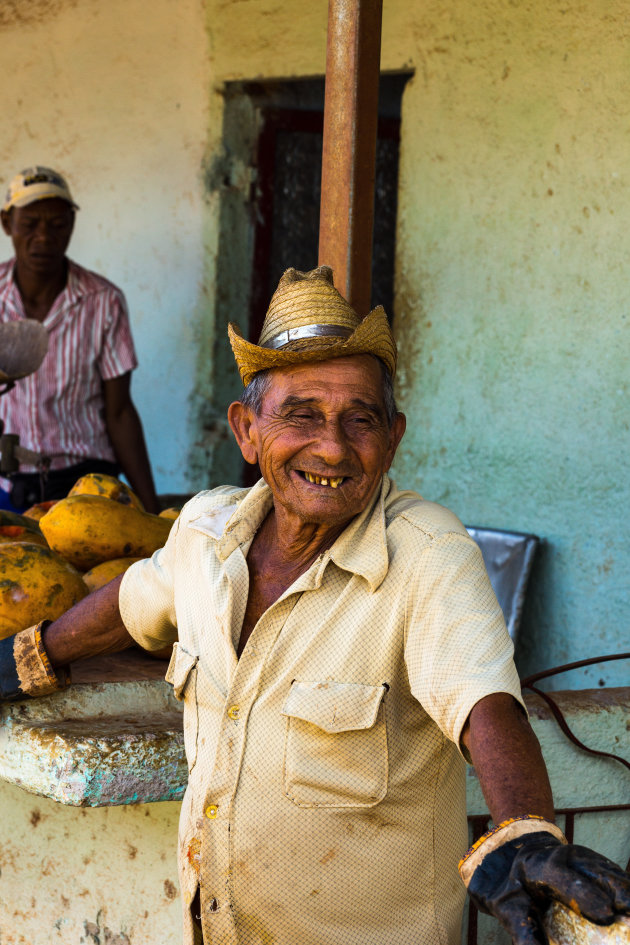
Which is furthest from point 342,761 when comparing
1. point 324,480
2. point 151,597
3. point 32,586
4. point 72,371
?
point 72,371

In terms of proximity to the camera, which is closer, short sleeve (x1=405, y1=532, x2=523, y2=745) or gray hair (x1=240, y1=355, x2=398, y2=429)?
Result: short sleeve (x1=405, y1=532, x2=523, y2=745)

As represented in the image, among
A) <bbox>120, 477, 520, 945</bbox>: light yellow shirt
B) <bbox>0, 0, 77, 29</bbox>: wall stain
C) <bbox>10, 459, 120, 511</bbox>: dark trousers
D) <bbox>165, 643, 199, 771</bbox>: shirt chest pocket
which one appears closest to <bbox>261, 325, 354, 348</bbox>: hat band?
<bbox>120, 477, 520, 945</bbox>: light yellow shirt

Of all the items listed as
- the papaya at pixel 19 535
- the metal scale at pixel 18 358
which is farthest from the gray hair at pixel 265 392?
the metal scale at pixel 18 358

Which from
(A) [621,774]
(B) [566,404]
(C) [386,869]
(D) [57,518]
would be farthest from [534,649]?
(C) [386,869]

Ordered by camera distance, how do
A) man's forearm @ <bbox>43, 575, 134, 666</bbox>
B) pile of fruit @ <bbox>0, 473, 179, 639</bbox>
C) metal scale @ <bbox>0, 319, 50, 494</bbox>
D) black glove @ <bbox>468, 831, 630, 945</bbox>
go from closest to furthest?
black glove @ <bbox>468, 831, 630, 945</bbox>, man's forearm @ <bbox>43, 575, 134, 666</bbox>, pile of fruit @ <bbox>0, 473, 179, 639</bbox>, metal scale @ <bbox>0, 319, 50, 494</bbox>

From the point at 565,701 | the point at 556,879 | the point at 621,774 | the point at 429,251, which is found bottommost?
the point at 621,774

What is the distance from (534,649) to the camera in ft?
12.8

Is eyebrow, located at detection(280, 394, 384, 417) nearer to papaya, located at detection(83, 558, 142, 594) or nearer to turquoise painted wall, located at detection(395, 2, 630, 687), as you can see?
papaya, located at detection(83, 558, 142, 594)

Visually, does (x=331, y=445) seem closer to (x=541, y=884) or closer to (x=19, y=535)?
(x=541, y=884)

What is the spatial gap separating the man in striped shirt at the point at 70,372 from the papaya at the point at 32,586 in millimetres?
1585

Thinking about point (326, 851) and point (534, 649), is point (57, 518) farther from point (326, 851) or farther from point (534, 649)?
point (534, 649)

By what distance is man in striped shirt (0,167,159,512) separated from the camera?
13.8 ft

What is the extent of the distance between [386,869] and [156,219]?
3852 millimetres

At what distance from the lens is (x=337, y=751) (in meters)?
1.70
